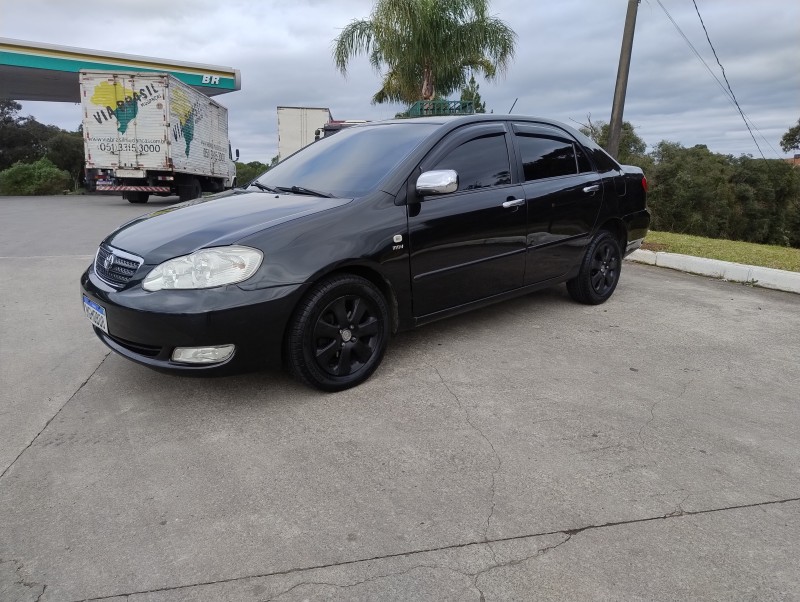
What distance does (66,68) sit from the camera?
25.2 metres

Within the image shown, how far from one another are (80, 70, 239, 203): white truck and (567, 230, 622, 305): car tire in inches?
518

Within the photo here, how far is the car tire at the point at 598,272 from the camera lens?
5.25 m

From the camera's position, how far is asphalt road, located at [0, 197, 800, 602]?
2.05 meters

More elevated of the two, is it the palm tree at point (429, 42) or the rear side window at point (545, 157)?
the palm tree at point (429, 42)

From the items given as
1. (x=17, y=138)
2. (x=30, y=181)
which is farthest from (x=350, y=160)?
(x=17, y=138)

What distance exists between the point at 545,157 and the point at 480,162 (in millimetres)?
818

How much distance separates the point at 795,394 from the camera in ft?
11.9

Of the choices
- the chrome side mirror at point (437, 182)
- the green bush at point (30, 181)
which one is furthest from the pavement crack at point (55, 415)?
the green bush at point (30, 181)

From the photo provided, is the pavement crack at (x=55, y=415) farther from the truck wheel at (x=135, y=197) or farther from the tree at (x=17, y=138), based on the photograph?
the tree at (x=17, y=138)

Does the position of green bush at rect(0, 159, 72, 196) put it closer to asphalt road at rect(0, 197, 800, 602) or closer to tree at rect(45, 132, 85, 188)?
tree at rect(45, 132, 85, 188)

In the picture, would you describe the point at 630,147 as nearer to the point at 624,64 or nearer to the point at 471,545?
the point at 624,64

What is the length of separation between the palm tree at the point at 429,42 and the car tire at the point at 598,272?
1397 cm

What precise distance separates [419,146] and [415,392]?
163 centimetres

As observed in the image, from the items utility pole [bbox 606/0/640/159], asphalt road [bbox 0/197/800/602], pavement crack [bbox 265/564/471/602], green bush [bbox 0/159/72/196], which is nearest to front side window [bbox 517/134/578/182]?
asphalt road [bbox 0/197/800/602]
